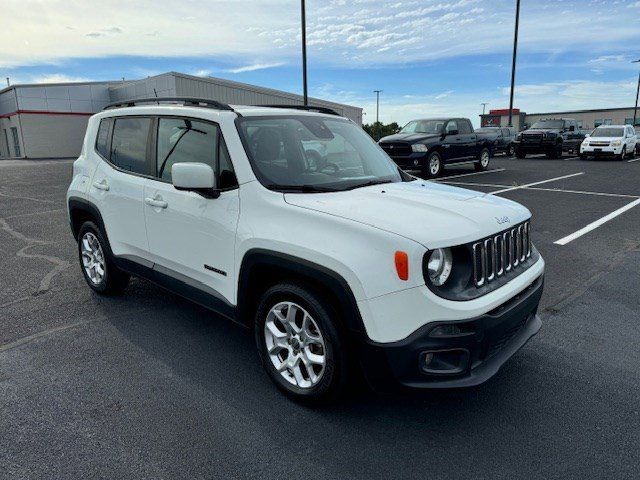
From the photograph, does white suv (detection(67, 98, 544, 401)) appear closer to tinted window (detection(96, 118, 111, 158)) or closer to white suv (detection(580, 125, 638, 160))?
tinted window (detection(96, 118, 111, 158))

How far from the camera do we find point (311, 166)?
3.52m

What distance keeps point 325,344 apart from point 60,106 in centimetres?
4661

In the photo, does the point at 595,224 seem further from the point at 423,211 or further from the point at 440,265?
the point at 440,265

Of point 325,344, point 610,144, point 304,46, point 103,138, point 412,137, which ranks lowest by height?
point 325,344

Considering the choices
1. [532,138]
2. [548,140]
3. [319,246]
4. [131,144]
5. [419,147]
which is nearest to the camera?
[319,246]

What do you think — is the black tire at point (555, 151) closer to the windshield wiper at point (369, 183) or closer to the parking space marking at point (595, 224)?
the parking space marking at point (595, 224)

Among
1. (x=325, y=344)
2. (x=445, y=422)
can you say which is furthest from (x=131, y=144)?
(x=445, y=422)

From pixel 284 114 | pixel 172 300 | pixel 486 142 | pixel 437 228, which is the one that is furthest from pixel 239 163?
pixel 486 142

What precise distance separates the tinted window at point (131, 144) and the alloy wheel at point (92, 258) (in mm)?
919

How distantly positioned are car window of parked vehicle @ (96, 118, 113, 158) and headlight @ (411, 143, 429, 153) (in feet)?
36.9

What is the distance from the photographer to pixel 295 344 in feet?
9.91

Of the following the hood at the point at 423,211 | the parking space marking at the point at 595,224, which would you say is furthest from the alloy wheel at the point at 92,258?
the parking space marking at the point at 595,224

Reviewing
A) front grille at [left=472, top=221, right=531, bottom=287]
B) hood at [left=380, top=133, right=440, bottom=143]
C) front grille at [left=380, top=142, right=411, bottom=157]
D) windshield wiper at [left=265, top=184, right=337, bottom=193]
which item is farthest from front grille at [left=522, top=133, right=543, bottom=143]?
windshield wiper at [left=265, top=184, right=337, bottom=193]

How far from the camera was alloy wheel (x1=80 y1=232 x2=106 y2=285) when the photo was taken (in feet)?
15.8
